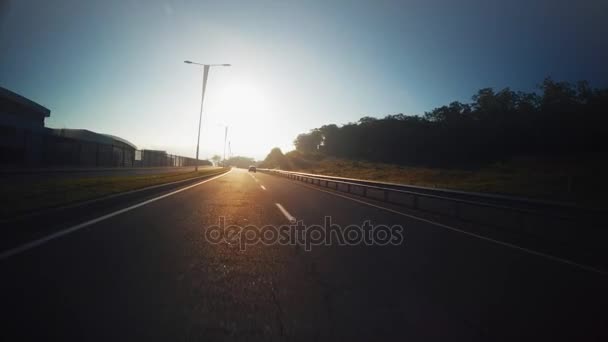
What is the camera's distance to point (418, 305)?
2.58 meters

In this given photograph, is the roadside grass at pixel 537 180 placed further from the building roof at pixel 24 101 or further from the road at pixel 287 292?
the building roof at pixel 24 101

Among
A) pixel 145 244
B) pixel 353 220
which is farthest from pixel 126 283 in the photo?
pixel 353 220

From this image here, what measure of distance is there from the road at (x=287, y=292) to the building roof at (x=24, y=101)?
1661 inches

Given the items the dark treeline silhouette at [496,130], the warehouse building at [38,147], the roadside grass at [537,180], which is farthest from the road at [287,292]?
the dark treeline silhouette at [496,130]

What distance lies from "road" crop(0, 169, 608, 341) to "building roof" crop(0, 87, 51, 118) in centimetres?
4219

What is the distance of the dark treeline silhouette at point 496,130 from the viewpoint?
50031mm

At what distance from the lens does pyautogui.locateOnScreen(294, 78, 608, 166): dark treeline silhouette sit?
5003 centimetres

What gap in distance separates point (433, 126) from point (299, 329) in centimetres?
8778

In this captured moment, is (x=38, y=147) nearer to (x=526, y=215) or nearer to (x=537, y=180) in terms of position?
(x=526, y=215)

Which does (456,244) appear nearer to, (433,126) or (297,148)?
(433,126)

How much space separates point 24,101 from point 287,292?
1909 inches

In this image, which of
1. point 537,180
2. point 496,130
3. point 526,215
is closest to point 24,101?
point 526,215

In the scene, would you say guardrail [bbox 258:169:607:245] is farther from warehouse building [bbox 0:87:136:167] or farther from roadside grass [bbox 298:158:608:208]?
warehouse building [bbox 0:87:136:167]

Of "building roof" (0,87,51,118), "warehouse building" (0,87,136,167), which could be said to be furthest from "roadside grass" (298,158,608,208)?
"building roof" (0,87,51,118)
